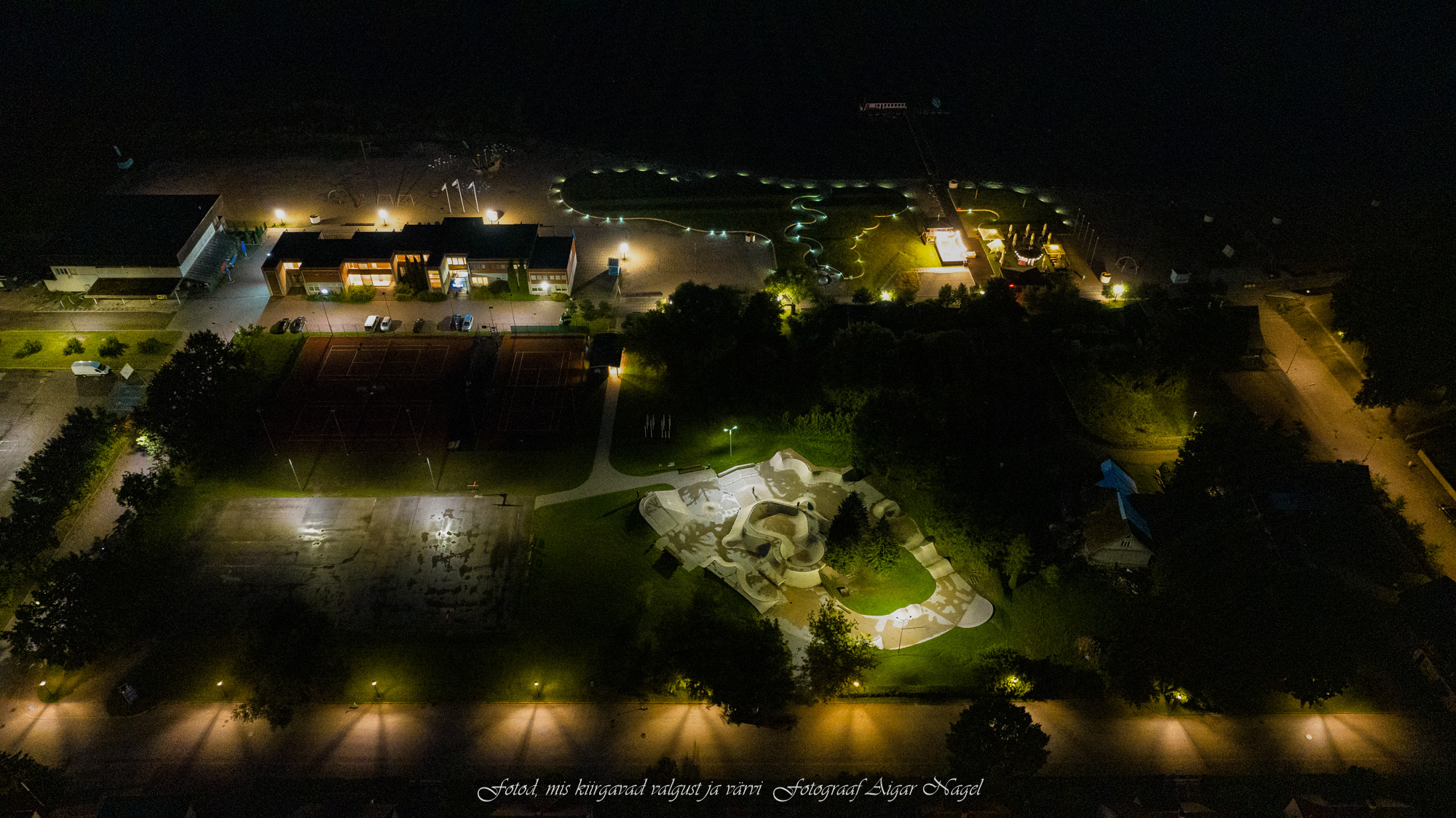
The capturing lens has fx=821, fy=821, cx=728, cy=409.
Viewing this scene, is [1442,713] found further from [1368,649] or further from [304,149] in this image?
[304,149]

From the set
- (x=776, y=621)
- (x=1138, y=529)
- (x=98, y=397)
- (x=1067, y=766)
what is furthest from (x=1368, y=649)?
(x=98, y=397)

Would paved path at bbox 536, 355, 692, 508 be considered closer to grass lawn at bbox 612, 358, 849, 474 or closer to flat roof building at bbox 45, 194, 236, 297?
grass lawn at bbox 612, 358, 849, 474

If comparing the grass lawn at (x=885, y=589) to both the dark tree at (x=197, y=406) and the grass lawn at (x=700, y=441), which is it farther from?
the dark tree at (x=197, y=406)

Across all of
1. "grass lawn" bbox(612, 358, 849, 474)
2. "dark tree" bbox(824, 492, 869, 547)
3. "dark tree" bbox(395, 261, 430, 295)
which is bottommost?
"dark tree" bbox(824, 492, 869, 547)

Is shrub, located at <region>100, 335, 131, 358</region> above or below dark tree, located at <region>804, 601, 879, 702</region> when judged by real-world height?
above

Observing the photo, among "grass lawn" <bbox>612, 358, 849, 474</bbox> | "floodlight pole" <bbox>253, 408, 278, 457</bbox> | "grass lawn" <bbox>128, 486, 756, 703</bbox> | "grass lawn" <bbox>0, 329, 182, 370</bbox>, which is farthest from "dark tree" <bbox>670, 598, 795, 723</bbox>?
"grass lawn" <bbox>0, 329, 182, 370</bbox>

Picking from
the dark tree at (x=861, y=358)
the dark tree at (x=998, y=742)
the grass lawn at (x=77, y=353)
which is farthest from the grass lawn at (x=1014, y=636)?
the grass lawn at (x=77, y=353)

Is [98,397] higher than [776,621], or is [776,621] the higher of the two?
[98,397]

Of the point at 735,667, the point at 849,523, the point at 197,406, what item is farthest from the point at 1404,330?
the point at 197,406
